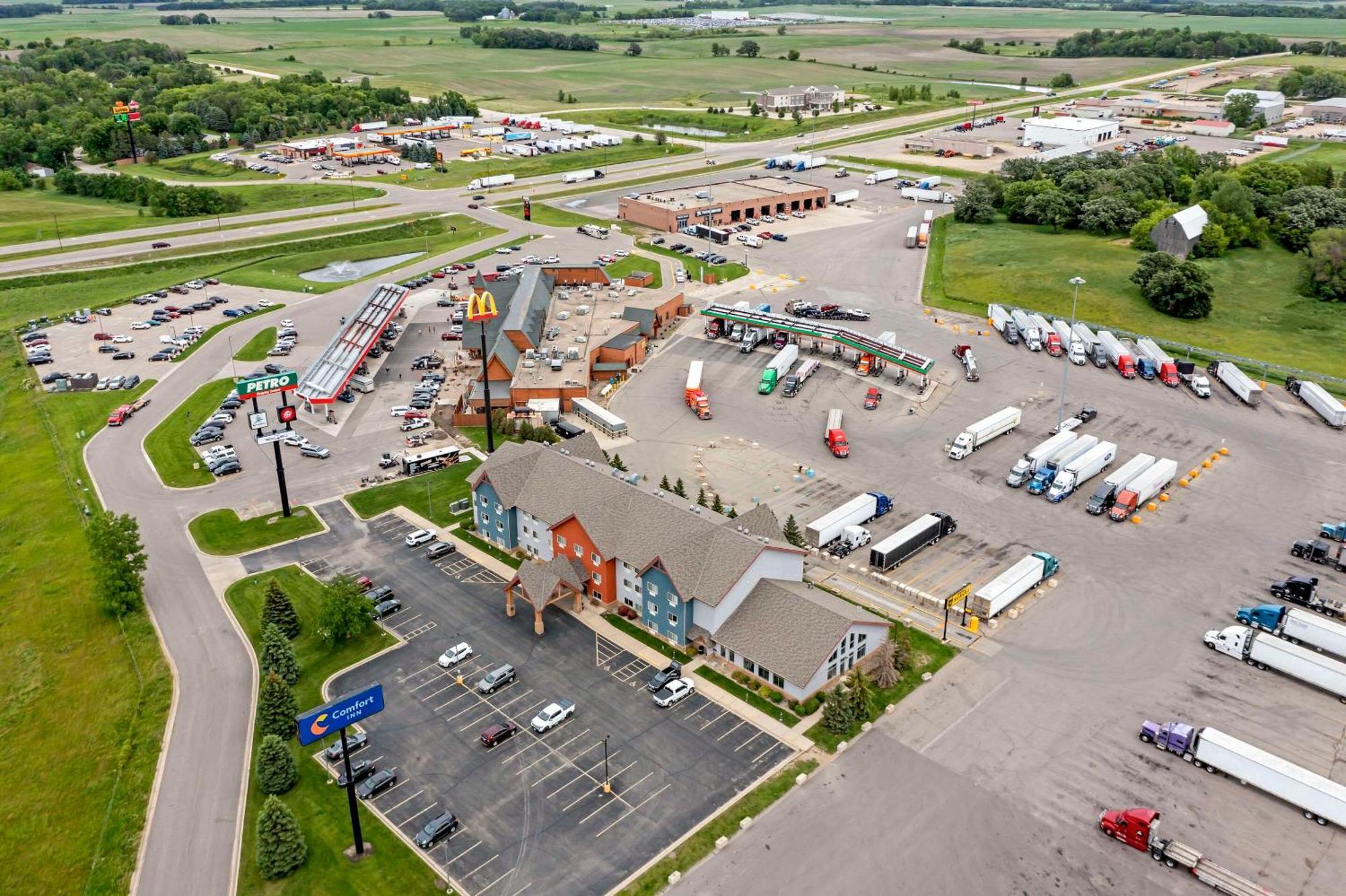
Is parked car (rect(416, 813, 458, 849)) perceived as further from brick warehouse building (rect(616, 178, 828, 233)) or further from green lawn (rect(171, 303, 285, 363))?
brick warehouse building (rect(616, 178, 828, 233))

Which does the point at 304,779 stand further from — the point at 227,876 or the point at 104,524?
the point at 104,524

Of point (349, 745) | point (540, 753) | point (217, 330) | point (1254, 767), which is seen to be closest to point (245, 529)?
point (349, 745)

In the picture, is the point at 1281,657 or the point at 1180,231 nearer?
the point at 1281,657

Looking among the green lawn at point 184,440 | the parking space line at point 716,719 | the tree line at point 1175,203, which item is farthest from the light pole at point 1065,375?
the green lawn at point 184,440

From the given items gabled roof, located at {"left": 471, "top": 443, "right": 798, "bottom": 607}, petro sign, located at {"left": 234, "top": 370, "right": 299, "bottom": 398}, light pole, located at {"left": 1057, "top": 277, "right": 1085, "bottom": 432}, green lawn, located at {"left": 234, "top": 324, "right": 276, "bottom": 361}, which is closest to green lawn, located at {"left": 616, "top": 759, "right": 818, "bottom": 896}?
gabled roof, located at {"left": 471, "top": 443, "right": 798, "bottom": 607}

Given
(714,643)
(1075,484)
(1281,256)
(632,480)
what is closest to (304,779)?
(714,643)

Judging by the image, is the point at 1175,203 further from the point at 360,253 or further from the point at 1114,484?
the point at 360,253
